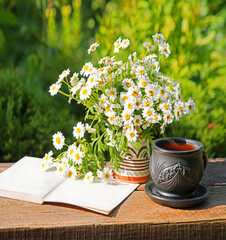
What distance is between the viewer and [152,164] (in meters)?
1.26

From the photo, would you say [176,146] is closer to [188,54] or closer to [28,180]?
[28,180]

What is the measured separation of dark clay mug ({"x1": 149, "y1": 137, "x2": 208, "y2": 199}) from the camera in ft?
3.91

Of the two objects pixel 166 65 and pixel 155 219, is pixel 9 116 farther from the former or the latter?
pixel 155 219

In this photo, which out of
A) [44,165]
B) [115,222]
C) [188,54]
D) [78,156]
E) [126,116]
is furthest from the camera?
[188,54]

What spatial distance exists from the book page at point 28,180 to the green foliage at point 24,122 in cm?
50

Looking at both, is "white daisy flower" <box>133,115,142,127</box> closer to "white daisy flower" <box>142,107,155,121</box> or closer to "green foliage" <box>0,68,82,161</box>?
"white daisy flower" <box>142,107,155,121</box>

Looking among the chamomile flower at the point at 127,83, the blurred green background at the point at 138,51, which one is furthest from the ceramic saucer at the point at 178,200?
the blurred green background at the point at 138,51

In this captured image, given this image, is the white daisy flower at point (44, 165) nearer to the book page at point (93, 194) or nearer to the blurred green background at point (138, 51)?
the book page at point (93, 194)

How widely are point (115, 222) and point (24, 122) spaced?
1.17 metres

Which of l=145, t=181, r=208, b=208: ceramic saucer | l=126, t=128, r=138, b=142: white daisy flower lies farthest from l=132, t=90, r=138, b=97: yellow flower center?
→ l=145, t=181, r=208, b=208: ceramic saucer

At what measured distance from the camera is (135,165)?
4.57 feet

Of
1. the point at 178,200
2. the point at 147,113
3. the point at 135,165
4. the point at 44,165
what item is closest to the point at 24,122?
the point at 44,165

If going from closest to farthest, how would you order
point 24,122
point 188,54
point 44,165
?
point 44,165 → point 24,122 → point 188,54

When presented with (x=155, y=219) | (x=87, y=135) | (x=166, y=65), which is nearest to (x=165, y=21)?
(x=166, y=65)
